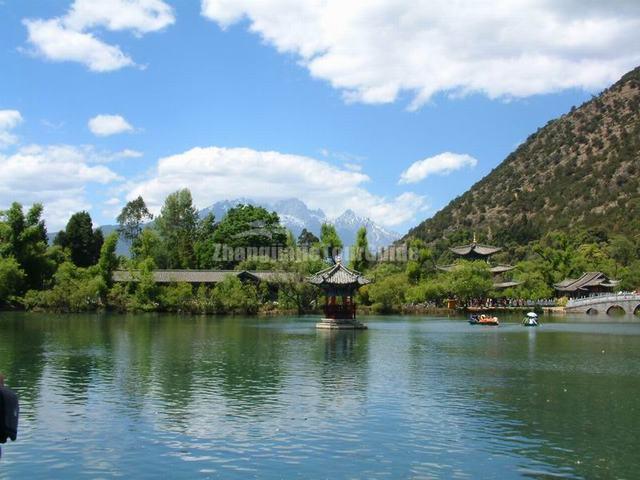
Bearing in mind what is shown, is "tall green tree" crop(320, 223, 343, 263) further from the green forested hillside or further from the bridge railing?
the green forested hillside

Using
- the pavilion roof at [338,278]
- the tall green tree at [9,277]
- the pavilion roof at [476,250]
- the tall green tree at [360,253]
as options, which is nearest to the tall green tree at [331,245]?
the tall green tree at [360,253]

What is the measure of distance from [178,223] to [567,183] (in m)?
81.1

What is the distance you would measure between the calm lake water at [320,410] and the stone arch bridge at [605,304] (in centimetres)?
3997

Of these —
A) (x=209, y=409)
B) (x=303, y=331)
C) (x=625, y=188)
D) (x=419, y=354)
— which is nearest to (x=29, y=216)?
(x=303, y=331)

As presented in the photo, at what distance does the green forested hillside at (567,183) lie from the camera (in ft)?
398

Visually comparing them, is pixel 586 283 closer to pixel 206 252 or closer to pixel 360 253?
pixel 360 253

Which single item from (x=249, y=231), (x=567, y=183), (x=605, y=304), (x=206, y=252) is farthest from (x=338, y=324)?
(x=567, y=183)

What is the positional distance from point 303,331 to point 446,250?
271ft

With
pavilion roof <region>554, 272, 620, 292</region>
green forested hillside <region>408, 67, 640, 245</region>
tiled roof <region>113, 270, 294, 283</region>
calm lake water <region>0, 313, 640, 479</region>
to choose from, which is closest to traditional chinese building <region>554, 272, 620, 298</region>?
pavilion roof <region>554, 272, 620, 292</region>

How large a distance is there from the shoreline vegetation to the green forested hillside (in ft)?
63.6

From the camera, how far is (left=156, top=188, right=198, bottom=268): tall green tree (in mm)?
87938

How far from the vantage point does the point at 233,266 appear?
86.0 m

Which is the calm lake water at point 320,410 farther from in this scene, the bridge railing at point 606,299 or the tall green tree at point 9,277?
the bridge railing at point 606,299

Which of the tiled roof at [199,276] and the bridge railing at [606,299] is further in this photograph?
the bridge railing at [606,299]
